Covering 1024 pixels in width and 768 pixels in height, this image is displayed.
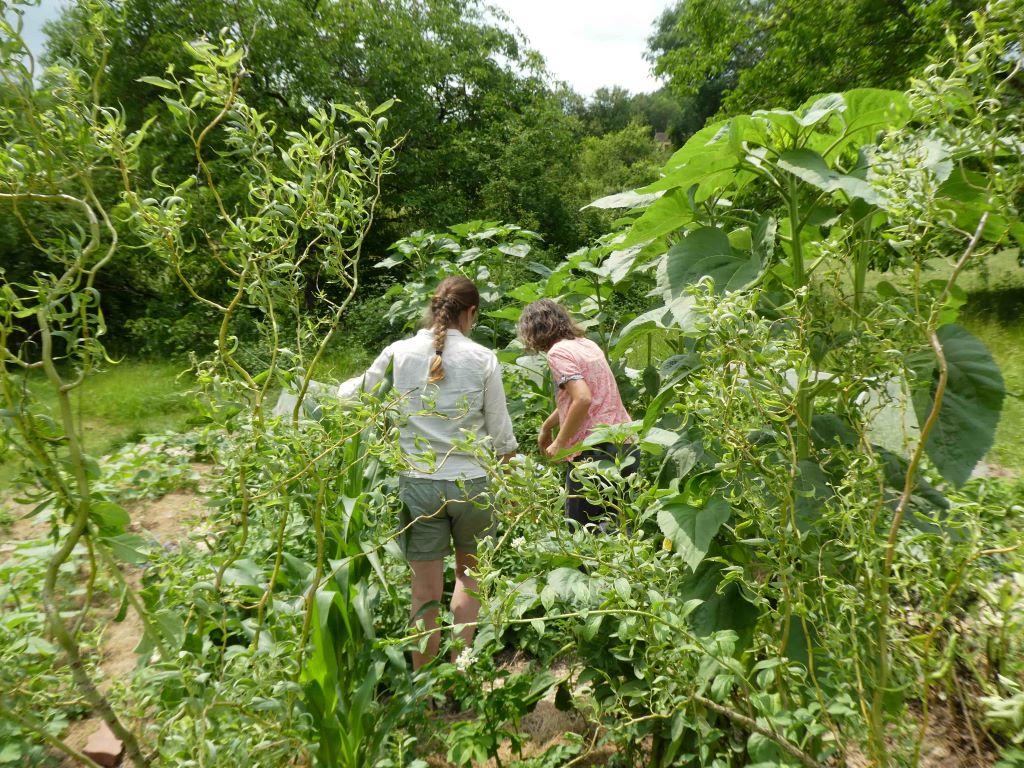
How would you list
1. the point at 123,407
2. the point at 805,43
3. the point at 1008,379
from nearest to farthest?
1. the point at 1008,379
2. the point at 123,407
3. the point at 805,43

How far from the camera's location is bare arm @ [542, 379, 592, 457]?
3.09 m

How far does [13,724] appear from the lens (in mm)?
1170

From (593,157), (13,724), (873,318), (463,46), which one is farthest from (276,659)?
(593,157)

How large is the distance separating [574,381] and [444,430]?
70cm

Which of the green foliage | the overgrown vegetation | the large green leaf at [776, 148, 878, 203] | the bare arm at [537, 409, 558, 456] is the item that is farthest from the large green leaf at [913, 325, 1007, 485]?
the green foliage

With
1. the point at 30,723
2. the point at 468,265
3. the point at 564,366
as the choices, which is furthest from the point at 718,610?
the point at 468,265

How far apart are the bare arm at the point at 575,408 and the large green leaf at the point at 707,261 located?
1.33m

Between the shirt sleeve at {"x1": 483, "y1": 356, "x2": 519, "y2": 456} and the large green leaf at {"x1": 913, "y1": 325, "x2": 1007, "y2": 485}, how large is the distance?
5.07 ft

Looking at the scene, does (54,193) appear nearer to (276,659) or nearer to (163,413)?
(276,659)

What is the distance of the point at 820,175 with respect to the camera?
59.8 inches

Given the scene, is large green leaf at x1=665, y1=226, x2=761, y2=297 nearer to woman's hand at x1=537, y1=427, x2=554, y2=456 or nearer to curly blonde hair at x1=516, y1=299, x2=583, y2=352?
curly blonde hair at x1=516, y1=299, x2=583, y2=352

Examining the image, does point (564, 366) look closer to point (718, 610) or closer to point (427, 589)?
point (427, 589)

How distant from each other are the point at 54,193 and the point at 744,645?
165 centimetres

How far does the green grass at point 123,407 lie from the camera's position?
6.14 meters
